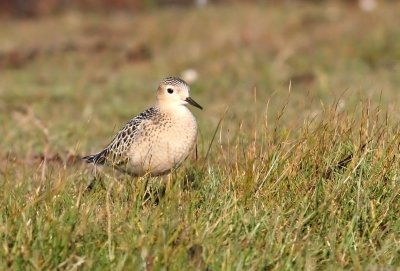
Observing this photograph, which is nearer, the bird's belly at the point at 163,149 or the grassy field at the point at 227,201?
the grassy field at the point at 227,201

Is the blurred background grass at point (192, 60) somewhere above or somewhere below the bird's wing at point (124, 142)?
above

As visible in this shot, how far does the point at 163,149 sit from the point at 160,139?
79 millimetres

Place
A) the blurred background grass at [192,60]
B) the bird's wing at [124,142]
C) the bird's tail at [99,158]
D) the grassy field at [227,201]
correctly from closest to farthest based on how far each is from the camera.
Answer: the grassy field at [227,201]
the bird's wing at [124,142]
the bird's tail at [99,158]
the blurred background grass at [192,60]

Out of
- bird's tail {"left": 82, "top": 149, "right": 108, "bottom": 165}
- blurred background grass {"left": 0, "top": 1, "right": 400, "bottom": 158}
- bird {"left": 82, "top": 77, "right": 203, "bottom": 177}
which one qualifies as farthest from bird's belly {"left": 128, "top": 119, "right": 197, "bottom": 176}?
blurred background grass {"left": 0, "top": 1, "right": 400, "bottom": 158}

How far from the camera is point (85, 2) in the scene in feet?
72.5

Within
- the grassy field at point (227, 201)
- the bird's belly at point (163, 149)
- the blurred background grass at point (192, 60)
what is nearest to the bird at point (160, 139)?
the bird's belly at point (163, 149)

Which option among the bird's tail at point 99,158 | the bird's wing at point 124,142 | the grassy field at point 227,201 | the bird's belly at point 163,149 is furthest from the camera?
the bird's tail at point 99,158

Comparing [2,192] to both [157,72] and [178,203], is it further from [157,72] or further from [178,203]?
[157,72]

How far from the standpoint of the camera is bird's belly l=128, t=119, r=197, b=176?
6.12 meters

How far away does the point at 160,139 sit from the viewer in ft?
20.3

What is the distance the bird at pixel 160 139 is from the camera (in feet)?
20.1

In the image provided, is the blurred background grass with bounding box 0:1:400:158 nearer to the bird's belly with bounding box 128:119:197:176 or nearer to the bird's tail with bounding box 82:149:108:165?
the bird's tail with bounding box 82:149:108:165

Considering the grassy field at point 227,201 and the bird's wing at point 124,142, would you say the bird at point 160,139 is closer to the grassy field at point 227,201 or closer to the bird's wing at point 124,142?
the bird's wing at point 124,142

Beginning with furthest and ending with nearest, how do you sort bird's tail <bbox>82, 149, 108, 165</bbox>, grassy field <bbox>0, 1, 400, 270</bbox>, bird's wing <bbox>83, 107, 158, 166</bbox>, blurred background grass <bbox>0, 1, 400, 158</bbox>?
blurred background grass <bbox>0, 1, 400, 158</bbox> < bird's tail <bbox>82, 149, 108, 165</bbox> < bird's wing <bbox>83, 107, 158, 166</bbox> < grassy field <bbox>0, 1, 400, 270</bbox>
